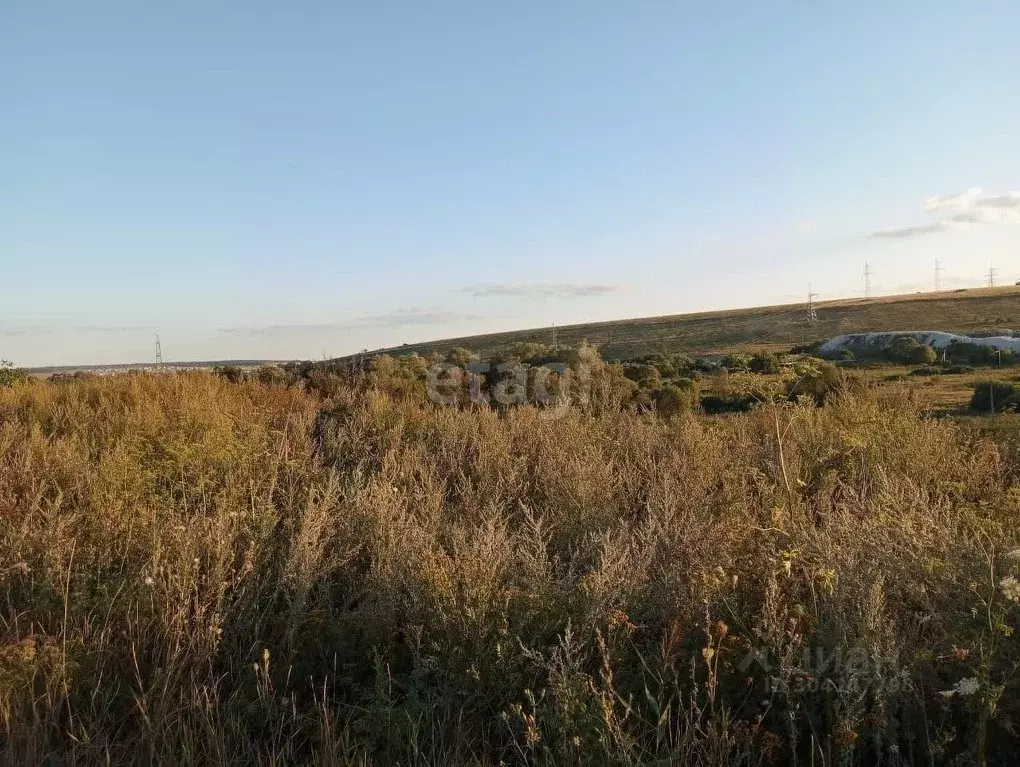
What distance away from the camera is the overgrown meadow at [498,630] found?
8.04ft

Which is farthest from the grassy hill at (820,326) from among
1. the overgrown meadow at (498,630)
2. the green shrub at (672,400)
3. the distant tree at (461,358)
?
the overgrown meadow at (498,630)

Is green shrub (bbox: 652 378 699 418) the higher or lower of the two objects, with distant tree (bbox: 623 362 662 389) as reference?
lower

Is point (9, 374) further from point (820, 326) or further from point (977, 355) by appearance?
point (820, 326)

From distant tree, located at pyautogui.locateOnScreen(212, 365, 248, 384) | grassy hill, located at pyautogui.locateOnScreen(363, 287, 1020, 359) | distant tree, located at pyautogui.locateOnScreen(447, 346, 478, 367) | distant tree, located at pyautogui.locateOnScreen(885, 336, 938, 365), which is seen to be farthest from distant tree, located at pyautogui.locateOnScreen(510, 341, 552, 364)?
grassy hill, located at pyautogui.locateOnScreen(363, 287, 1020, 359)

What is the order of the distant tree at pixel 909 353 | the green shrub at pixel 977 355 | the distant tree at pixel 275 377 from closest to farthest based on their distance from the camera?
the distant tree at pixel 275 377, the green shrub at pixel 977 355, the distant tree at pixel 909 353

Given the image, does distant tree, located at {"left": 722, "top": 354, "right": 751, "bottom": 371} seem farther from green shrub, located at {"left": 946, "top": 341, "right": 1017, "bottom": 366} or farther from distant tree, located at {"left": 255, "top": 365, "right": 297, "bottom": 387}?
green shrub, located at {"left": 946, "top": 341, "right": 1017, "bottom": 366}

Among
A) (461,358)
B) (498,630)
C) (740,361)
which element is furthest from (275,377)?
(498,630)

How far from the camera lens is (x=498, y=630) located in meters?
2.99

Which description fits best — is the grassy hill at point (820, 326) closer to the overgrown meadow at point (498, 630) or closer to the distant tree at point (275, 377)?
the distant tree at point (275, 377)

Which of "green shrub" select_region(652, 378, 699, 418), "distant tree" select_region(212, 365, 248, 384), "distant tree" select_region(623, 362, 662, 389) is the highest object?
"distant tree" select_region(212, 365, 248, 384)

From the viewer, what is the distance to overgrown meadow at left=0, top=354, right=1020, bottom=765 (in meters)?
2.45

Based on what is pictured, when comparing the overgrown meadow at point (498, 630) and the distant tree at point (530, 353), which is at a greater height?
the distant tree at point (530, 353)

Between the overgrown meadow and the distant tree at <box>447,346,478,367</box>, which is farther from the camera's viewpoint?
the distant tree at <box>447,346,478,367</box>

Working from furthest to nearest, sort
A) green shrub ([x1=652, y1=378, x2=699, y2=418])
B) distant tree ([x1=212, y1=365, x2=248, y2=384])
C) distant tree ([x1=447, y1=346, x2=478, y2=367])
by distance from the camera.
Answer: distant tree ([x1=447, y1=346, x2=478, y2=367]) < distant tree ([x1=212, y1=365, x2=248, y2=384]) < green shrub ([x1=652, y1=378, x2=699, y2=418])
